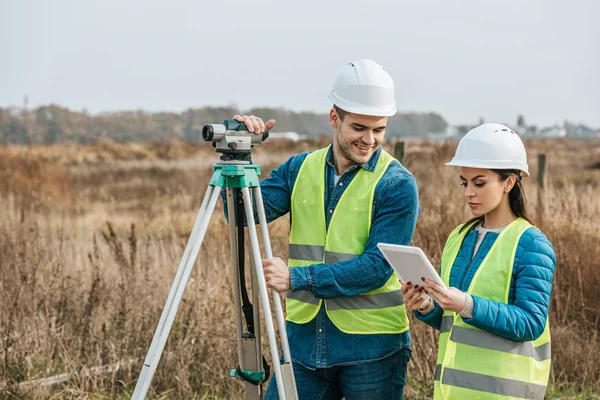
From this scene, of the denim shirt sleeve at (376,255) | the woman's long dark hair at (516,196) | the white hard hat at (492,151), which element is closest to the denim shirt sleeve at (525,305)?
the woman's long dark hair at (516,196)

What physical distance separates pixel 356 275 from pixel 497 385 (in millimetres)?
564

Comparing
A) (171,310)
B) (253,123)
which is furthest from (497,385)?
(253,123)

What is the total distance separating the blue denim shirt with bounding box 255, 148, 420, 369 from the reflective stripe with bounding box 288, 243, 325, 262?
0.10m

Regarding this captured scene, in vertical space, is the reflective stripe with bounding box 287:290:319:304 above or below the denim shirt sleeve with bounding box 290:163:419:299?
below

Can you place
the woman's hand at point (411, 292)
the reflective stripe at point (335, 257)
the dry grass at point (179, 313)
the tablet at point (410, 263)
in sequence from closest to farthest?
the tablet at point (410, 263)
the woman's hand at point (411, 292)
the reflective stripe at point (335, 257)
the dry grass at point (179, 313)

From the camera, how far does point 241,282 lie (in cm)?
277

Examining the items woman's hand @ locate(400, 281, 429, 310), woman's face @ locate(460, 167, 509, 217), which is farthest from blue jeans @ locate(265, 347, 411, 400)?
woman's face @ locate(460, 167, 509, 217)

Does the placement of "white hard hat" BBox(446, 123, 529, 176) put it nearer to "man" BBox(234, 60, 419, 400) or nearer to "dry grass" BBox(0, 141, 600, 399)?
"man" BBox(234, 60, 419, 400)

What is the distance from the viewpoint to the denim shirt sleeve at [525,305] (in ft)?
7.55

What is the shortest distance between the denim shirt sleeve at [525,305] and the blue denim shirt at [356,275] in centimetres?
39

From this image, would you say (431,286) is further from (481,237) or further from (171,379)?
(171,379)

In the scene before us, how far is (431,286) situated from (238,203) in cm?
79

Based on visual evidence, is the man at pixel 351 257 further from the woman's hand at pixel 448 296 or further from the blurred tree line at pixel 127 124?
the blurred tree line at pixel 127 124

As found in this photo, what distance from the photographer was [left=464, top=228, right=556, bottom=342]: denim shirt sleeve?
2301 millimetres
